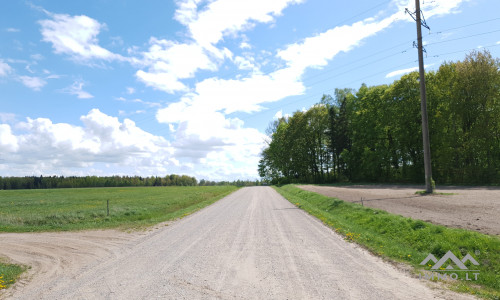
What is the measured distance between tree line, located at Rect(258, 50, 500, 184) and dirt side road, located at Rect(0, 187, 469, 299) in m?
35.6

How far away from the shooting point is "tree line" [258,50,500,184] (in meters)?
36.7

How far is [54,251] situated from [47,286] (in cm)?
500

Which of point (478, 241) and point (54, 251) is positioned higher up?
point (478, 241)

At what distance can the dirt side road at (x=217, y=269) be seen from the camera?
5816 mm

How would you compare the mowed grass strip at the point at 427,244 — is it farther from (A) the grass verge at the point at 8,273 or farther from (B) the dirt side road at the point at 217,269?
(A) the grass verge at the point at 8,273

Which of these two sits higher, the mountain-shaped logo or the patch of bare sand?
the mountain-shaped logo

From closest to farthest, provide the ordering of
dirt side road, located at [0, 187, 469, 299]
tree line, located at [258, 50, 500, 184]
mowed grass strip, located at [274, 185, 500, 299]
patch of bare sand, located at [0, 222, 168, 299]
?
dirt side road, located at [0, 187, 469, 299] → mowed grass strip, located at [274, 185, 500, 299] → patch of bare sand, located at [0, 222, 168, 299] → tree line, located at [258, 50, 500, 184]

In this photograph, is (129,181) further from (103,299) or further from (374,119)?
(103,299)

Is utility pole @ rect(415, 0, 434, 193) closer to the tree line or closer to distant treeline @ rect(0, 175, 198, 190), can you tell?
the tree line

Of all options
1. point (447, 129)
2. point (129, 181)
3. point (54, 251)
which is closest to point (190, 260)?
point (54, 251)

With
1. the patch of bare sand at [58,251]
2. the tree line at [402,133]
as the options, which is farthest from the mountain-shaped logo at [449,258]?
the tree line at [402,133]

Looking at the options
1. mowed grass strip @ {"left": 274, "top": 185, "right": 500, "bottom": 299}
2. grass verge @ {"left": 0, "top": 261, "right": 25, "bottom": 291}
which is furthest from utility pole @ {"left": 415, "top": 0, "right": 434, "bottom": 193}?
grass verge @ {"left": 0, "top": 261, "right": 25, "bottom": 291}

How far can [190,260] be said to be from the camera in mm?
8438

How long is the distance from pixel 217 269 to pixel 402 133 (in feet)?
160
